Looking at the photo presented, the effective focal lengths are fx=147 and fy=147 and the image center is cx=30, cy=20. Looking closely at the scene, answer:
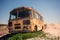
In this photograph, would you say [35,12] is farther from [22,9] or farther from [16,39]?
[16,39]

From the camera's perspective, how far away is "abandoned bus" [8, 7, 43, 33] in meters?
3.92

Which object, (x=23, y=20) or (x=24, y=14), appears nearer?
(x=23, y=20)

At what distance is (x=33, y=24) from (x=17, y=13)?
62 centimetres

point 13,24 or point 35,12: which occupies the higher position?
point 35,12

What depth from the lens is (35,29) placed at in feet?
13.5

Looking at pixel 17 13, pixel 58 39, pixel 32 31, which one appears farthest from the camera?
pixel 17 13

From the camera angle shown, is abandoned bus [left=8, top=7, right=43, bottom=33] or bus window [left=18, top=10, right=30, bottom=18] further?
bus window [left=18, top=10, right=30, bottom=18]

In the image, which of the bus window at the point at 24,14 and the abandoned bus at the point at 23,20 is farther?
the bus window at the point at 24,14

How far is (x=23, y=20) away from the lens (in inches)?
158

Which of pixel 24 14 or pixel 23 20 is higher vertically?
pixel 24 14

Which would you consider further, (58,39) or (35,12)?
(35,12)

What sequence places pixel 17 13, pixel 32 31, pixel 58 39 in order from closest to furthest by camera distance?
1. pixel 58 39
2. pixel 32 31
3. pixel 17 13

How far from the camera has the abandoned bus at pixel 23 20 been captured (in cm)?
392

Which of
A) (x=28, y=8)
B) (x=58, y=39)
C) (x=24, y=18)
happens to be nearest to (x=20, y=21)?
(x=24, y=18)
